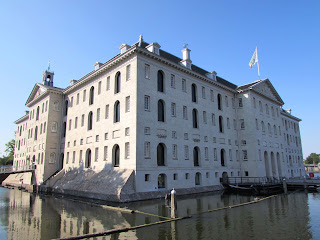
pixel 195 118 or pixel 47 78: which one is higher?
pixel 47 78

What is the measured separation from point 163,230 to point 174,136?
58.3ft

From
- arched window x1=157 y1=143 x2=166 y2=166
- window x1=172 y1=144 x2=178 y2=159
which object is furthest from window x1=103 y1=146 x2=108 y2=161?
window x1=172 y1=144 x2=178 y2=159

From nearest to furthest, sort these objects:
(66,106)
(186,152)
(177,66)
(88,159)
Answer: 1. (186,152)
2. (177,66)
3. (88,159)
4. (66,106)

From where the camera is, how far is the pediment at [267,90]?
143ft

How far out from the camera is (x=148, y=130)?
26.7 metres

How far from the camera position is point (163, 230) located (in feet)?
40.5

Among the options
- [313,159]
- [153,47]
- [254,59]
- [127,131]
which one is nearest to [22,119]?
[127,131]

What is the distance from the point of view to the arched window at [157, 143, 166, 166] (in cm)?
2771

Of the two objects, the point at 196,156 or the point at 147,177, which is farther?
the point at 196,156

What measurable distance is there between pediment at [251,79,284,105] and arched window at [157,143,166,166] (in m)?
22.4

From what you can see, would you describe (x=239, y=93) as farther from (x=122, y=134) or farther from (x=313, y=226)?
(x=313, y=226)

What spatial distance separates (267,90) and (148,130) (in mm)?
31197

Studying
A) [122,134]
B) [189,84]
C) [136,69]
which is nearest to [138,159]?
[122,134]

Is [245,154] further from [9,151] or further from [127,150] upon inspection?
[9,151]
